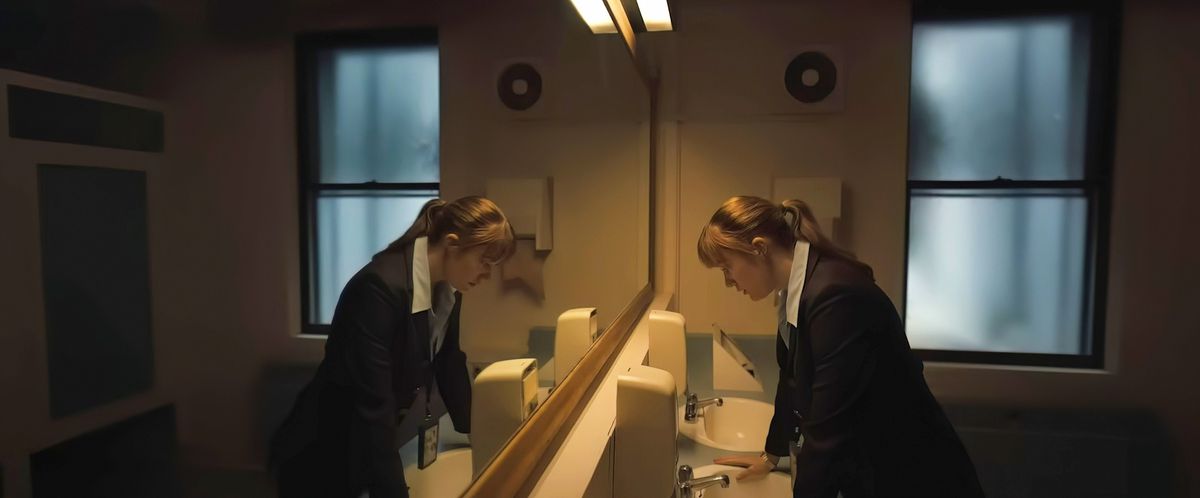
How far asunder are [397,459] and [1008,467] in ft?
8.48

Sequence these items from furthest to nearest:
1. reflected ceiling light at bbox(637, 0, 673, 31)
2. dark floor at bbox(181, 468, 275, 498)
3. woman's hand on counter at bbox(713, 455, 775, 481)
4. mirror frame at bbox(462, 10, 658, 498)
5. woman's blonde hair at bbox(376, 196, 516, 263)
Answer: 1. reflected ceiling light at bbox(637, 0, 673, 31)
2. woman's hand on counter at bbox(713, 455, 775, 481)
3. mirror frame at bbox(462, 10, 658, 498)
4. woman's blonde hair at bbox(376, 196, 516, 263)
5. dark floor at bbox(181, 468, 275, 498)

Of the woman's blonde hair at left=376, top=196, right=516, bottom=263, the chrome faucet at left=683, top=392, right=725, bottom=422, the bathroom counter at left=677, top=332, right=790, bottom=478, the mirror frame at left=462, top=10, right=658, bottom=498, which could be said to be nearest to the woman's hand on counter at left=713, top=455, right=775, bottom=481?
the chrome faucet at left=683, top=392, right=725, bottom=422

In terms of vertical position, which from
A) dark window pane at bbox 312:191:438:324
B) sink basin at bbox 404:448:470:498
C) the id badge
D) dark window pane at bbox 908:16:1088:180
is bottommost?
sink basin at bbox 404:448:470:498

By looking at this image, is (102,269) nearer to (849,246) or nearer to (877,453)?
(877,453)

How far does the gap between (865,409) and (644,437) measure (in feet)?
1.44

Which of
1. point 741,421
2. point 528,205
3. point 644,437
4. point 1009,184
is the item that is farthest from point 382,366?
point 1009,184

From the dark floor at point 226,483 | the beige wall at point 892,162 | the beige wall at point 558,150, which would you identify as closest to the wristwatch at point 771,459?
the beige wall at point 558,150

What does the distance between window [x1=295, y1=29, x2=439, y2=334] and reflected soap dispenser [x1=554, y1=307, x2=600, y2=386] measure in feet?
2.11

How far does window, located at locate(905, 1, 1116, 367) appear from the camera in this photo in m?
2.34

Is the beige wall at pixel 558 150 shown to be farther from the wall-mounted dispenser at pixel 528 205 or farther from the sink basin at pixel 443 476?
the sink basin at pixel 443 476

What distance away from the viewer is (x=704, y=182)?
8.09ft

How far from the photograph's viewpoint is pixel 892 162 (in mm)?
2338

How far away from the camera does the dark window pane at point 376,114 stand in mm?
385

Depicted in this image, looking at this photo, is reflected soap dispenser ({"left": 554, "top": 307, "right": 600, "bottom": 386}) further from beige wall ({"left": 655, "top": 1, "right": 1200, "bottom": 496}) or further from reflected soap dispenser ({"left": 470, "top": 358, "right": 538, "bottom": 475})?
beige wall ({"left": 655, "top": 1, "right": 1200, "bottom": 496})
